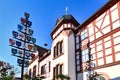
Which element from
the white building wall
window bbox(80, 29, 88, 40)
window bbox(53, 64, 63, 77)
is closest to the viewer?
the white building wall

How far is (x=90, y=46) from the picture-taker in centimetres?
1933

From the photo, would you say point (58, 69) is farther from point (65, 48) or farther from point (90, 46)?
point (90, 46)

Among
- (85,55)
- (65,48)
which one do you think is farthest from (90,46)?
(65,48)

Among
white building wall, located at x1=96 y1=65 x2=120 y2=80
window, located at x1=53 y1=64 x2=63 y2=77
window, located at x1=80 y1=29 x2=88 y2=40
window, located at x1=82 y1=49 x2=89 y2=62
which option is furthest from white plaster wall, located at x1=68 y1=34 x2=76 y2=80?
white building wall, located at x1=96 y1=65 x2=120 y2=80

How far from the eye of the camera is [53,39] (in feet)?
88.1

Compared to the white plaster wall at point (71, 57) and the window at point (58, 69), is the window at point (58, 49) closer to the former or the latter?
the window at point (58, 69)

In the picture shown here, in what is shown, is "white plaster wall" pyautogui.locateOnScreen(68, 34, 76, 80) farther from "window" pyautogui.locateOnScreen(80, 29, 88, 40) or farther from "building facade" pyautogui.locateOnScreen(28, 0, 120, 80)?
"window" pyautogui.locateOnScreen(80, 29, 88, 40)

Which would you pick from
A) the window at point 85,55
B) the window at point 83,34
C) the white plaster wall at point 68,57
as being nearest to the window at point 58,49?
the white plaster wall at point 68,57

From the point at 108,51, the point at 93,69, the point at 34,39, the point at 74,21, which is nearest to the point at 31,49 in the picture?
the point at 34,39

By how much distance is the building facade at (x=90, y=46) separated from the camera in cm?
1642

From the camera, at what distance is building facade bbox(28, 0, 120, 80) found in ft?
53.9

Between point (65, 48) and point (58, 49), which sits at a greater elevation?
point (58, 49)

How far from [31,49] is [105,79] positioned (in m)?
13.0

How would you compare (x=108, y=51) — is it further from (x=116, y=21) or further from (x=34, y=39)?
(x=34, y=39)
